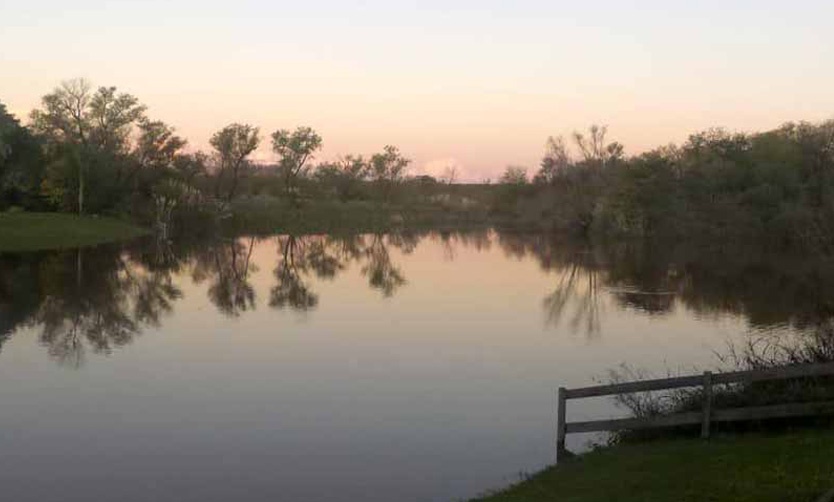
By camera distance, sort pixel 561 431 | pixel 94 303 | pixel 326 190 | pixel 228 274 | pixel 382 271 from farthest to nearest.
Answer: pixel 326 190 → pixel 382 271 → pixel 228 274 → pixel 94 303 → pixel 561 431

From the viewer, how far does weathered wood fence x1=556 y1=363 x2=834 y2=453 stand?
394 inches

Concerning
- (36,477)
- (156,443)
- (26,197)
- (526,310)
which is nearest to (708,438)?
(156,443)

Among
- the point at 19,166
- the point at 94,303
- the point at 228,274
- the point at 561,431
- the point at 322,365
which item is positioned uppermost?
the point at 19,166

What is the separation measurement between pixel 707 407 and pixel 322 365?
1059 centimetres

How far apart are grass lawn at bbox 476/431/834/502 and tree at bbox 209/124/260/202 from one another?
8551 cm

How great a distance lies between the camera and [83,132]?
251ft

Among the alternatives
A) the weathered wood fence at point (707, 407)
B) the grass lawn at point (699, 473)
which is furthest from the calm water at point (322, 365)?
the grass lawn at point (699, 473)

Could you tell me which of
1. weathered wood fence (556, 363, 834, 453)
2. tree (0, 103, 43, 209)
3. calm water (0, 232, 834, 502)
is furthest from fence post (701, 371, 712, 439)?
tree (0, 103, 43, 209)

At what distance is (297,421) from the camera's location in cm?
1478

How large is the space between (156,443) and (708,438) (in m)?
8.48

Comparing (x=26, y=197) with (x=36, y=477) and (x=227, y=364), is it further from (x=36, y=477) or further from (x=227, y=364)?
(x=36, y=477)

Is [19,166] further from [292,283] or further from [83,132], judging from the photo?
[292,283]

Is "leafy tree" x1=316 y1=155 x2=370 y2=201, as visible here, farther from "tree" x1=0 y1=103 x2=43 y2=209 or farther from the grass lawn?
the grass lawn

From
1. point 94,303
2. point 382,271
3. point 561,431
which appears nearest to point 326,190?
point 382,271
